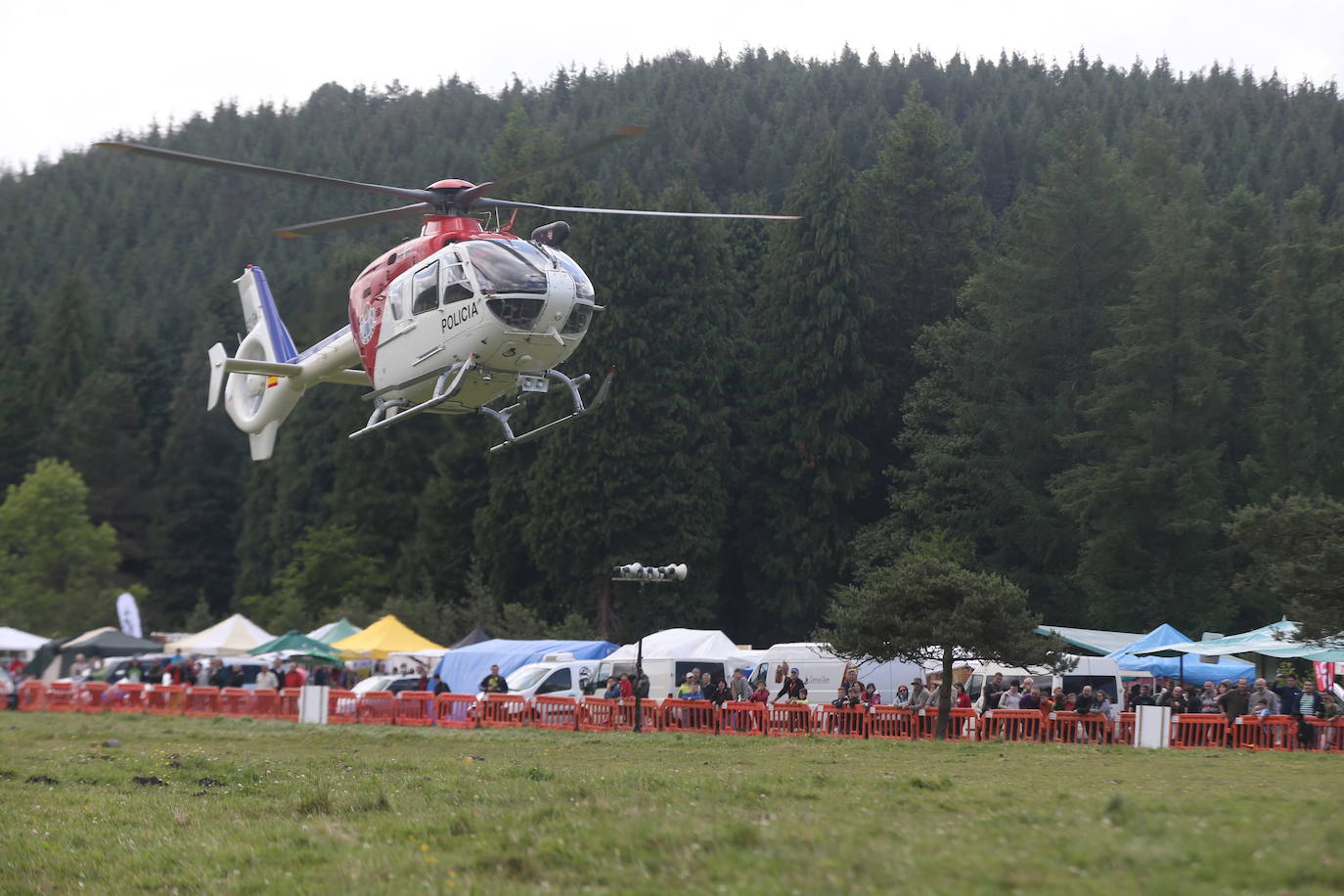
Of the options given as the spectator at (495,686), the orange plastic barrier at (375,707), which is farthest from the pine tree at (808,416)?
the orange plastic barrier at (375,707)

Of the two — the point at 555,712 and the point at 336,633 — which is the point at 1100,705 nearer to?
the point at 555,712

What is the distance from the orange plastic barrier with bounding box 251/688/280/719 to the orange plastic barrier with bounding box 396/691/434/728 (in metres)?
3.93

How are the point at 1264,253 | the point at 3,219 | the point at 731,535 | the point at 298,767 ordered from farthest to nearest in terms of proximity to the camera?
the point at 3,219 → the point at 731,535 → the point at 1264,253 → the point at 298,767

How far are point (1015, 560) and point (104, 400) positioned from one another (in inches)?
2408

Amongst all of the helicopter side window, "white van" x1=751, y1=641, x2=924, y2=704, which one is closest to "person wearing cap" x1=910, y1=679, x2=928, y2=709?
"white van" x1=751, y1=641, x2=924, y2=704

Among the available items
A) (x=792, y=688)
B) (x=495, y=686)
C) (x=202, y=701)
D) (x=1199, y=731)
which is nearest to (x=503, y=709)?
(x=495, y=686)

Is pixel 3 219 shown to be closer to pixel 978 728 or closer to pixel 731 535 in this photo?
pixel 731 535

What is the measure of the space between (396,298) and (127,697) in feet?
73.0

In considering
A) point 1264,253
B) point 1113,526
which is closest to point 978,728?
point 1113,526

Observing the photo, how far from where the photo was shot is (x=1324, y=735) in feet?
84.0

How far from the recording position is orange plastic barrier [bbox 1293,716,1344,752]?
25.6 metres

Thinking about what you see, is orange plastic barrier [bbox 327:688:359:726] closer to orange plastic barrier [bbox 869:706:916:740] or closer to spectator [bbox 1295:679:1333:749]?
orange plastic barrier [bbox 869:706:916:740]

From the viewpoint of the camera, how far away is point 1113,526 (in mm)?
51906

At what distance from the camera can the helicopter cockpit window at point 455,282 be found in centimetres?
2227
